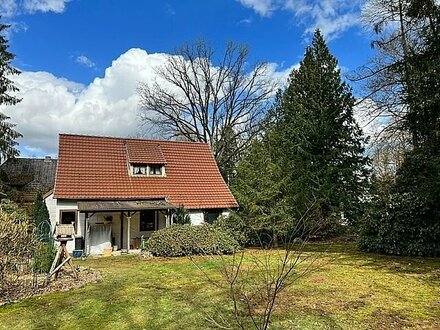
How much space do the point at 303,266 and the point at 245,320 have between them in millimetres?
6488

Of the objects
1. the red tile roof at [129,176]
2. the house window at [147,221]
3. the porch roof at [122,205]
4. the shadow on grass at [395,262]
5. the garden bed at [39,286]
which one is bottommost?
the shadow on grass at [395,262]

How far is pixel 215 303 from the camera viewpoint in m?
7.61

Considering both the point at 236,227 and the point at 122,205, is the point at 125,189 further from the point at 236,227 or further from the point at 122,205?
the point at 236,227

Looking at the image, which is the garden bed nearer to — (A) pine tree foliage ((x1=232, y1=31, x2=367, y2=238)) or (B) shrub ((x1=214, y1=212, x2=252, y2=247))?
(B) shrub ((x1=214, y1=212, x2=252, y2=247))

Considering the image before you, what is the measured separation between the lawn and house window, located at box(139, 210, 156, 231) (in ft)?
28.5

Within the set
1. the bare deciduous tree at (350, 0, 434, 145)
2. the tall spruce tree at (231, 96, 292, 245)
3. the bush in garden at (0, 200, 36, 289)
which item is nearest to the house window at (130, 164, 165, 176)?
the tall spruce tree at (231, 96, 292, 245)

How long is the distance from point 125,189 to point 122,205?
5.75 feet

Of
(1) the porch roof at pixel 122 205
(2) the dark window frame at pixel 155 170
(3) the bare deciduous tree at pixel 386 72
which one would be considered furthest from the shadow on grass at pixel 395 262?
(2) the dark window frame at pixel 155 170

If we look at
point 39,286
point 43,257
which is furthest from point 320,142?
point 39,286

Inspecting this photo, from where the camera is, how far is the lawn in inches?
253

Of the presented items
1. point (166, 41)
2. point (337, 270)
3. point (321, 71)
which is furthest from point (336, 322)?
point (166, 41)

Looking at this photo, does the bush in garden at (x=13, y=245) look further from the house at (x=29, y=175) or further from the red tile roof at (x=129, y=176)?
the house at (x=29, y=175)

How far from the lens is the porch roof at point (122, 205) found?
17.4m

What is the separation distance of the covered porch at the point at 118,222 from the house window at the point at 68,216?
1.86 feet
